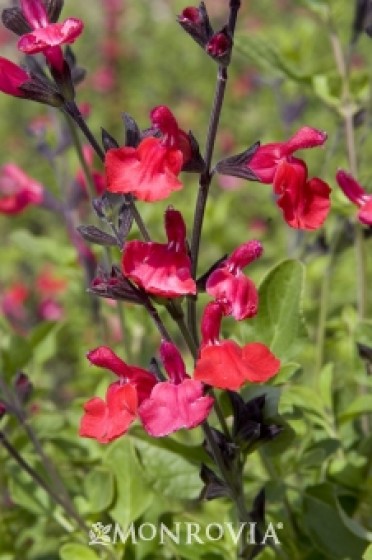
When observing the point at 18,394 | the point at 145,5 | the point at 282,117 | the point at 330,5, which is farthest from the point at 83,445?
the point at 145,5

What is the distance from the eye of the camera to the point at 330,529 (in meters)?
1.24

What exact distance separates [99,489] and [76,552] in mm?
149

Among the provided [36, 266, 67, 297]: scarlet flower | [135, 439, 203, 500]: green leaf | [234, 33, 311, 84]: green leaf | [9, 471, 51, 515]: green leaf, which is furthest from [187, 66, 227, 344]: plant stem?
[36, 266, 67, 297]: scarlet flower

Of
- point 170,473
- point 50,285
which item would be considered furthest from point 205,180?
point 50,285

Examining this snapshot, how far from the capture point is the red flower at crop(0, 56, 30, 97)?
3.26 feet

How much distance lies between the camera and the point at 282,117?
2.39 meters

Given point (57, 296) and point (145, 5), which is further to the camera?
point (145, 5)

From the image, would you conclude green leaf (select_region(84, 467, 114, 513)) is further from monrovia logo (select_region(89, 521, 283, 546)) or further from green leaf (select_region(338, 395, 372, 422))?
green leaf (select_region(338, 395, 372, 422))

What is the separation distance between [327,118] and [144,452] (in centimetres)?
373

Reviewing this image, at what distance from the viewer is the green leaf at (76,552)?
1251mm

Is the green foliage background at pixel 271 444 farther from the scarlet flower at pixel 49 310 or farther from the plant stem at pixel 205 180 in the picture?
the scarlet flower at pixel 49 310

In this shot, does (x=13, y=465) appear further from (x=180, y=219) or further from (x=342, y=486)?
(x=180, y=219)

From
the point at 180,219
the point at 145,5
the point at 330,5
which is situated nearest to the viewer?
the point at 180,219

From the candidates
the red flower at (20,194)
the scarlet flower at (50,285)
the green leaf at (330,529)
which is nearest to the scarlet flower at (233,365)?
the green leaf at (330,529)
